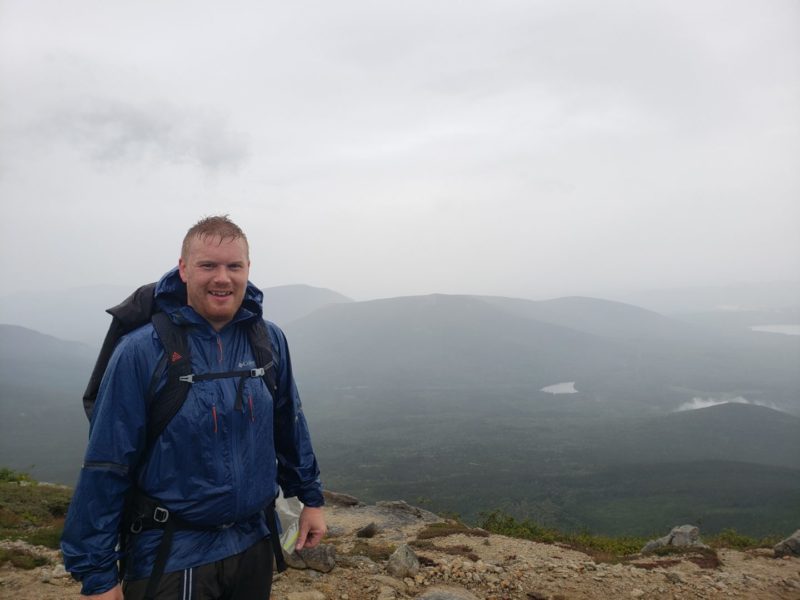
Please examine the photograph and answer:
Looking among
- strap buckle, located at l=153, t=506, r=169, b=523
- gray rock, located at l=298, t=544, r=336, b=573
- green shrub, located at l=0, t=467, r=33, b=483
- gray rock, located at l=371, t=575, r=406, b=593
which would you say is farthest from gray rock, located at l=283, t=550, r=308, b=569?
green shrub, located at l=0, t=467, r=33, b=483

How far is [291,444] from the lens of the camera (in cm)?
411

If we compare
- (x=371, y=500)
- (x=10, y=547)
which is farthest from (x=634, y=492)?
(x=10, y=547)

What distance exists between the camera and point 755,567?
1308 cm

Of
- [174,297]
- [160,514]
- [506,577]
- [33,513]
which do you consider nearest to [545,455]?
[33,513]

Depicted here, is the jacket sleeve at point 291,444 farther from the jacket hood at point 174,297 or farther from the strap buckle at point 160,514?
the strap buckle at point 160,514

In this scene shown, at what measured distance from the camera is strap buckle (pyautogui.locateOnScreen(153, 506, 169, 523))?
10.3 ft

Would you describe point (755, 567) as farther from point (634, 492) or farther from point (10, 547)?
point (634, 492)

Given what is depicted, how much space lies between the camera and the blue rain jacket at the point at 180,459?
9.64 ft

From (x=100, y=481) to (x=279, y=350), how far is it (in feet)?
4.96

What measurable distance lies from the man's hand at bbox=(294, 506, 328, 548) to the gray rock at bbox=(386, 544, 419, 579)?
7.22m

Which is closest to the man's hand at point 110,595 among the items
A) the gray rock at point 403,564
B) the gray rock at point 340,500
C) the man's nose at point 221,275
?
the man's nose at point 221,275

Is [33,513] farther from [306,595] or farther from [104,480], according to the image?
[104,480]

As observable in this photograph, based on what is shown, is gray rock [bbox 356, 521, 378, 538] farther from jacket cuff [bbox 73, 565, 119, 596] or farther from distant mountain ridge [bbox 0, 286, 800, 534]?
distant mountain ridge [bbox 0, 286, 800, 534]

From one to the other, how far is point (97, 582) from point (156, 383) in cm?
127
